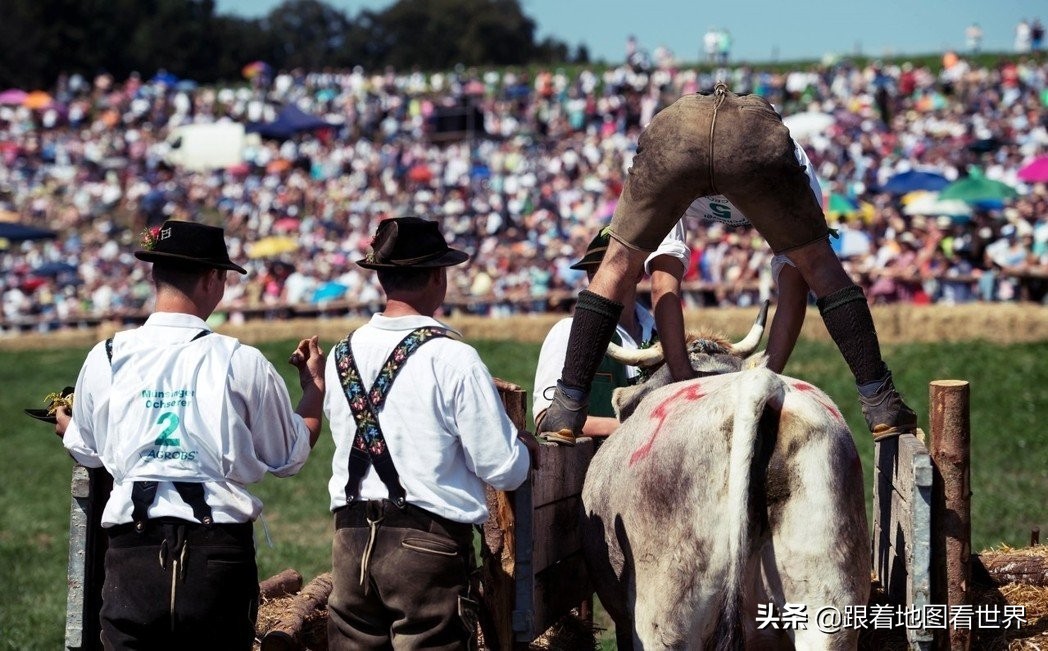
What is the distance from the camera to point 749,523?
13.6 ft

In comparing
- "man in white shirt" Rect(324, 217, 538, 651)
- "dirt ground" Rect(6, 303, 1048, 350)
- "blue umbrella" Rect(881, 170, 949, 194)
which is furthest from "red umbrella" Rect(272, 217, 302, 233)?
"man in white shirt" Rect(324, 217, 538, 651)

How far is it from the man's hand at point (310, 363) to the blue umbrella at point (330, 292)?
62.6 feet

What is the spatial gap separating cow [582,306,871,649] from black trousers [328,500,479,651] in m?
0.63

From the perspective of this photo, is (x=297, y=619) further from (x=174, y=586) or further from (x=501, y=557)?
(x=174, y=586)

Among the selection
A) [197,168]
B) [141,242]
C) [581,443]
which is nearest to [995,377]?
[581,443]

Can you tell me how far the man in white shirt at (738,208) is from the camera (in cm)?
481

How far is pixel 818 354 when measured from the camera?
17312mm

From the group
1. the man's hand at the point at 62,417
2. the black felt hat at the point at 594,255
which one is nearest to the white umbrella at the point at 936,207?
the black felt hat at the point at 594,255

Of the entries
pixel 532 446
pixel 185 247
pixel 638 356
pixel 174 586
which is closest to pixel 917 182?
pixel 638 356

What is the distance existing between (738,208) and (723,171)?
235 millimetres

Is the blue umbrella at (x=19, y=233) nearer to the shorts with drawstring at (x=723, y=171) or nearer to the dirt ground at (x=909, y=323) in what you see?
the dirt ground at (x=909, y=323)

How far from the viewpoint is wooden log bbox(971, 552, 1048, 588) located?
5.98 m

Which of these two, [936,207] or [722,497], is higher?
[936,207]

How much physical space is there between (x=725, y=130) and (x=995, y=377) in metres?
11.4
